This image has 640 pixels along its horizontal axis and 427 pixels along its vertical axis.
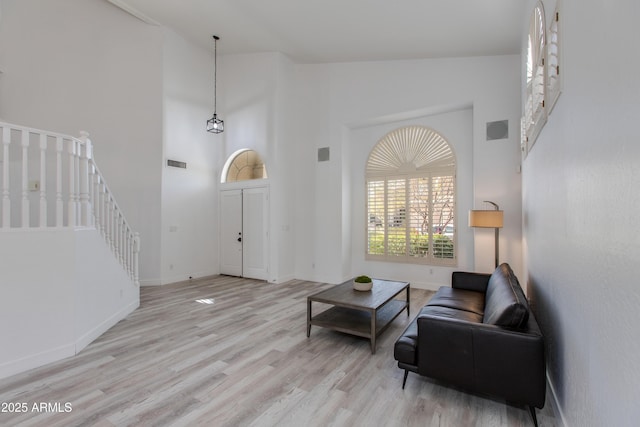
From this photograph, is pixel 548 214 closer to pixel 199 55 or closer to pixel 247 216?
pixel 247 216

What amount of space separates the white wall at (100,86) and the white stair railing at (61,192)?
672mm

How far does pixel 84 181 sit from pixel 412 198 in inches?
208

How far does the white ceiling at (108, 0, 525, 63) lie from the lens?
4172 mm

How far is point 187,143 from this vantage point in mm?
6891

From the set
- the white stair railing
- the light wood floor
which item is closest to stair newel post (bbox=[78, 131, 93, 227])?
the white stair railing

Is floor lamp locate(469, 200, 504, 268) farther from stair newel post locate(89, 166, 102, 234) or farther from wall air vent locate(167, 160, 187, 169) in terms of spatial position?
wall air vent locate(167, 160, 187, 169)

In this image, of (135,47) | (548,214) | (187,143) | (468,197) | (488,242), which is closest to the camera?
(548,214)

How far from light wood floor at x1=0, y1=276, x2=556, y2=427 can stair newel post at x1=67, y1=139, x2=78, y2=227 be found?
1.42 metres

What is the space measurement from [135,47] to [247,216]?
4.15 meters

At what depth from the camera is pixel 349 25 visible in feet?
15.9

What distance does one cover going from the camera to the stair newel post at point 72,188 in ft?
10.6

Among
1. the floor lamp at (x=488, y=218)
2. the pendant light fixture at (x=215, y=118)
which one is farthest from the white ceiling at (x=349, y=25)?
the floor lamp at (x=488, y=218)

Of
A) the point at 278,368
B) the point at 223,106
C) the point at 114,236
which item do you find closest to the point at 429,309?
the point at 278,368

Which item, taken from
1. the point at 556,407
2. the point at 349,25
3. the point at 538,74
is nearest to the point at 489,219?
the point at 538,74
